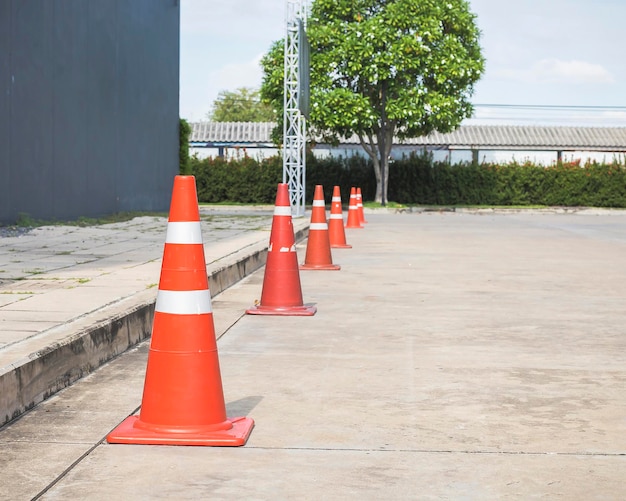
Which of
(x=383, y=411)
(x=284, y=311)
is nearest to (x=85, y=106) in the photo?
(x=284, y=311)

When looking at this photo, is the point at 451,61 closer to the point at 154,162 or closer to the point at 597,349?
the point at 154,162

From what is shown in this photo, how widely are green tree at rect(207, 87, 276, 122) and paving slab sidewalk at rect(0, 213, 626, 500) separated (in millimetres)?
93789

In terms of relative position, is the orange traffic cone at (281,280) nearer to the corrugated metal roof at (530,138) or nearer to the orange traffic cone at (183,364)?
the orange traffic cone at (183,364)

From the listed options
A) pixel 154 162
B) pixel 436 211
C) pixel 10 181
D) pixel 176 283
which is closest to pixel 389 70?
pixel 436 211

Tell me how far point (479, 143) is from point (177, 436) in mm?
62553

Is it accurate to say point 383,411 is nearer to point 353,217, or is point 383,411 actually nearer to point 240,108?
point 353,217

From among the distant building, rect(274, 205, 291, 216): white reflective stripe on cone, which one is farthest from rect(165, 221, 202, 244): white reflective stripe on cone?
the distant building

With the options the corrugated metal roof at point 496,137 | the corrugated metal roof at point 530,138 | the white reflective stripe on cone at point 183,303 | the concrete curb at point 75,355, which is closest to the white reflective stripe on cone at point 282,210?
the concrete curb at point 75,355

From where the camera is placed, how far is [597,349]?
7.11 metres

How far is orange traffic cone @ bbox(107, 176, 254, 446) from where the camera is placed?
4.57m

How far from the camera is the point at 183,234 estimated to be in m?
4.93

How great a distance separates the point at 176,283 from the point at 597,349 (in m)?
3.33

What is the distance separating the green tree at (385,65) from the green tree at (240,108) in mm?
60609

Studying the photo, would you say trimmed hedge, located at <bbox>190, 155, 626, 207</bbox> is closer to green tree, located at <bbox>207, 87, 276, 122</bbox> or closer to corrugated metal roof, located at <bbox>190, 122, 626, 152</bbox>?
corrugated metal roof, located at <bbox>190, 122, 626, 152</bbox>
